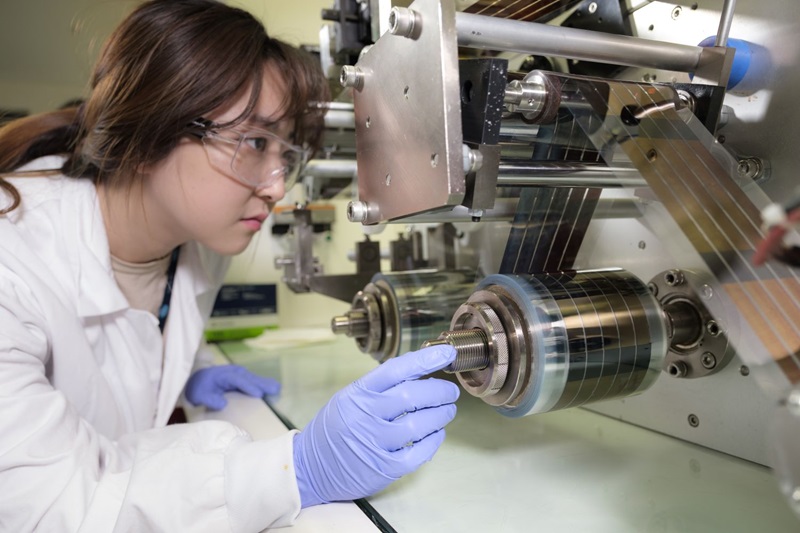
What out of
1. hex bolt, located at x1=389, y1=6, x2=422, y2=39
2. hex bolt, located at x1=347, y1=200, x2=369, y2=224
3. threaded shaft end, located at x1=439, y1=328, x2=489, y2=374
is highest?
hex bolt, located at x1=389, y1=6, x2=422, y2=39

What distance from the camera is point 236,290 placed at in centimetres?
214

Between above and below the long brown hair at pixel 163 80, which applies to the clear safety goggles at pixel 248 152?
→ below

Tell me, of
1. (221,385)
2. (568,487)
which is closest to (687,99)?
(568,487)

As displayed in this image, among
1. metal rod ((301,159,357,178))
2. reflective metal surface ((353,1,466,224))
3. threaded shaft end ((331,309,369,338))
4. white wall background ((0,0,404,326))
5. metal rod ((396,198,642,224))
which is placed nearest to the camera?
reflective metal surface ((353,1,466,224))

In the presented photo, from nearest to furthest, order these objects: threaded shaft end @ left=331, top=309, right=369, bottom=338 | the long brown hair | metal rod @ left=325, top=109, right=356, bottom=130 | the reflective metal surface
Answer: the reflective metal surface < the long brown hair < threaded shaft end @ left=331, top=309, right=369, bottom=338 < metal rod @ left=325, top=109, right=356, bottom=130

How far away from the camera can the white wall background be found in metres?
1.86

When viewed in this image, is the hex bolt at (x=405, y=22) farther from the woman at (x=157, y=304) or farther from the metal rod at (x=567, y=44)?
the woman at (x=157, y=304)

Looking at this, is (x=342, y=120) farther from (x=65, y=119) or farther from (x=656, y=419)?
(x=656, y=419)

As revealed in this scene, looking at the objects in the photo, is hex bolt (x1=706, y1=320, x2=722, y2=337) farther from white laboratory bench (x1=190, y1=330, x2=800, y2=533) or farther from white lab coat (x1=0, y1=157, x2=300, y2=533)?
white lab coat (x1=0, y1=157, x2=300, y2=533)

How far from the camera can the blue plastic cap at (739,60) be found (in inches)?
23.4

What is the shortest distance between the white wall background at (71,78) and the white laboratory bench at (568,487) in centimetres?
105

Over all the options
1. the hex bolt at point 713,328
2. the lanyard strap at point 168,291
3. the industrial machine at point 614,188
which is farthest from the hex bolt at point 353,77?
the lanyard strap at point 168,291

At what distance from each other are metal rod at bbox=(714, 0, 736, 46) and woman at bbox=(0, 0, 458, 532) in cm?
48

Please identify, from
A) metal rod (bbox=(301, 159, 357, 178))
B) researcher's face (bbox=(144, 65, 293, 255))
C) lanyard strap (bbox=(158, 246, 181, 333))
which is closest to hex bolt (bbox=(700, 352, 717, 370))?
researcher's face (bbox=(144, 65, 293, 255))
